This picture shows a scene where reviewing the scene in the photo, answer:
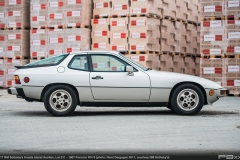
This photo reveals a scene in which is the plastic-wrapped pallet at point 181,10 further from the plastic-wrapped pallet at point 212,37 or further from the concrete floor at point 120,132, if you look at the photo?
the concrete floor at point 120,132

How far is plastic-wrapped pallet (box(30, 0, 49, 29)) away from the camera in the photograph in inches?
674

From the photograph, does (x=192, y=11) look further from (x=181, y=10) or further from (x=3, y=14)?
(x=3, y=14)

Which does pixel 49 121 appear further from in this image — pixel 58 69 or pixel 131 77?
pixel 131 77

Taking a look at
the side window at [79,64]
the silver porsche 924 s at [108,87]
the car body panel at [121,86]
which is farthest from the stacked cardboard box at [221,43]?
the side window at [79,64]

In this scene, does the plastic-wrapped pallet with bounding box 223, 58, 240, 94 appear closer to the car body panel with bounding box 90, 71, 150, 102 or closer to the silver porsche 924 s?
the silver porsche 924 s

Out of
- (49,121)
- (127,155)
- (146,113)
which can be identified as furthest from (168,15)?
(127,155)

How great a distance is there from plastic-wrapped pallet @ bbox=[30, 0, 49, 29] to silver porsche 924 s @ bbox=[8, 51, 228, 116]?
26.7 feet

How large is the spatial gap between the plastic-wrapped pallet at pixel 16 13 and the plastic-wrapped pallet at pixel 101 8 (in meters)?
2.95

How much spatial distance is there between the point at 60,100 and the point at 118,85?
1.12 meters

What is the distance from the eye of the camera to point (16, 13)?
703 inches

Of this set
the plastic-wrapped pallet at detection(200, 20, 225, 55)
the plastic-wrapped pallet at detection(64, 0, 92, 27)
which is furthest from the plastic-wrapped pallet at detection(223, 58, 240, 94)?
the plastic-wrapped pallet at detection(64, 0, 92, 27)

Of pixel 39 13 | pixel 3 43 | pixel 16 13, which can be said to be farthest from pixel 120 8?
pixel 3 43

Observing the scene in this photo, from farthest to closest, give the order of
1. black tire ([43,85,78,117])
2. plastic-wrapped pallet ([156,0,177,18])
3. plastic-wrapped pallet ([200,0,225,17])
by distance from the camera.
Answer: plastic-wrapped pallet ([156,0,177,18])
plastic-wrapped pallet ([200,0,225,17])
black tire ([43,85,78,117])

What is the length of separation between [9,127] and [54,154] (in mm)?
2674
